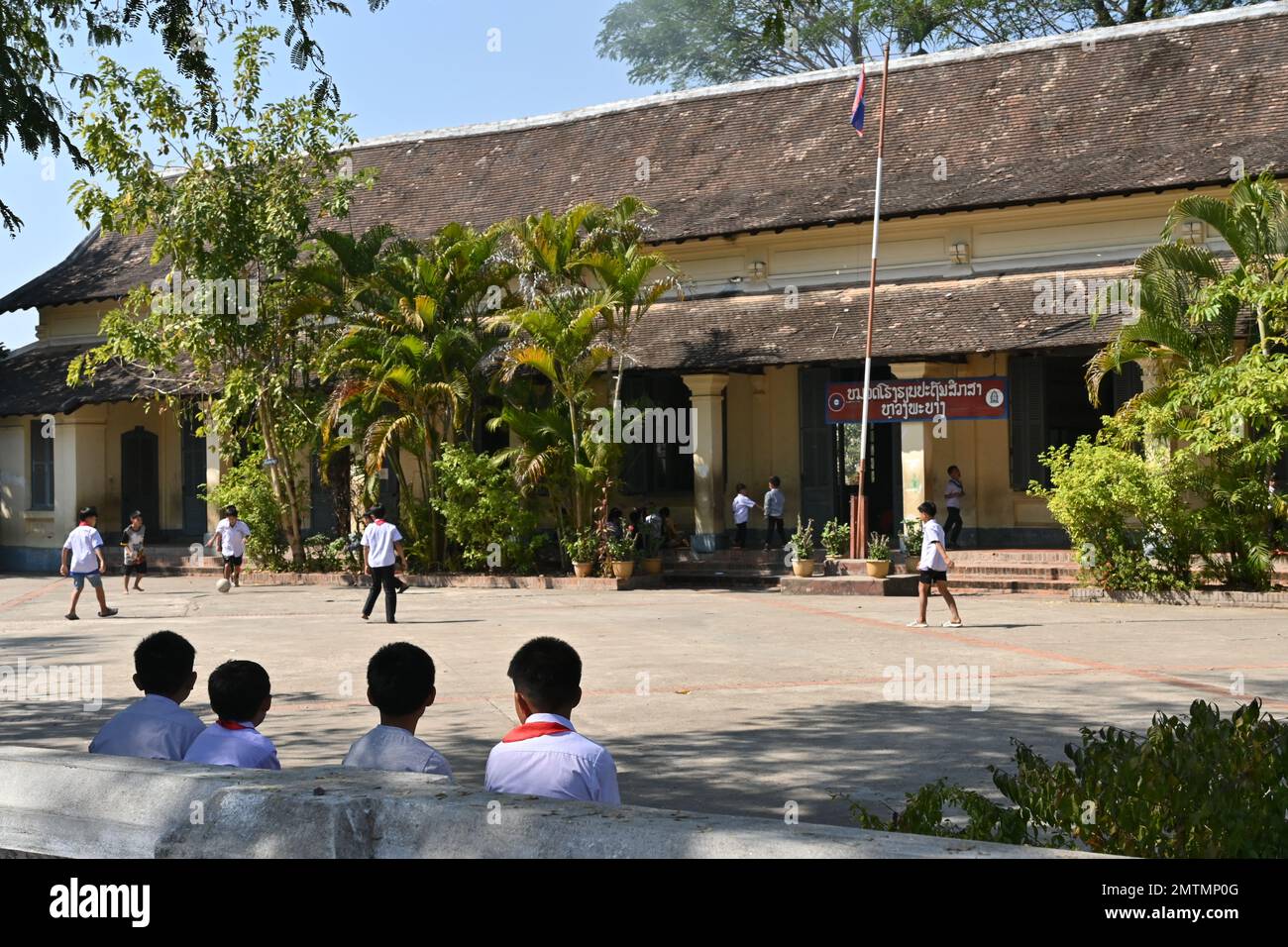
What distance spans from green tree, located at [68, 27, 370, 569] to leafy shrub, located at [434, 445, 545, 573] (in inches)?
112

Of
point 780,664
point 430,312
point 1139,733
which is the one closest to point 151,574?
point 430,312

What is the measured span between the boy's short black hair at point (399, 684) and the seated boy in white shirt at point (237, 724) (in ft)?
1.70

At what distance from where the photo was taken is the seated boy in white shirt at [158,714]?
5.86 meters

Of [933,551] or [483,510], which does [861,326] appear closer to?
[483,510]

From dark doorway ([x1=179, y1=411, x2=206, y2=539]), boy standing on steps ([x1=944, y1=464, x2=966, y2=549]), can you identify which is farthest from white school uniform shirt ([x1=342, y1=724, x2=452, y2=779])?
dark doorway ([x1=179, y1=411, x2=206, y2=539])

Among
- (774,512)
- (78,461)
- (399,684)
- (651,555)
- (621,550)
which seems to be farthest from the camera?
(78,461)

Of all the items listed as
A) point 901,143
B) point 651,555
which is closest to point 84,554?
point 651,555

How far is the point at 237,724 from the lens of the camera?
564 centimetres

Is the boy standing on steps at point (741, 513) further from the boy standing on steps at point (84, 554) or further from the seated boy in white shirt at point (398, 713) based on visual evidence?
the seated boy in white shirt at point (398, 713)

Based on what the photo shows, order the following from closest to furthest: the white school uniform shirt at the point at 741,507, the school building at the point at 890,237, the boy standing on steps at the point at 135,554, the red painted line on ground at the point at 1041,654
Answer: the red painted line on ground at the point at 1041,654, the school building at the point at 890,237, the boy standing on steps at the point at 135,554, the white school uniform shirt at the point at 741,507

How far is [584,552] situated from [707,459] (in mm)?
2890

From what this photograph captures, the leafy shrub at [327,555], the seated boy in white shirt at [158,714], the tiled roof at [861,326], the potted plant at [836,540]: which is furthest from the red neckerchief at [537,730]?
the leafy shrub at [327,555]
